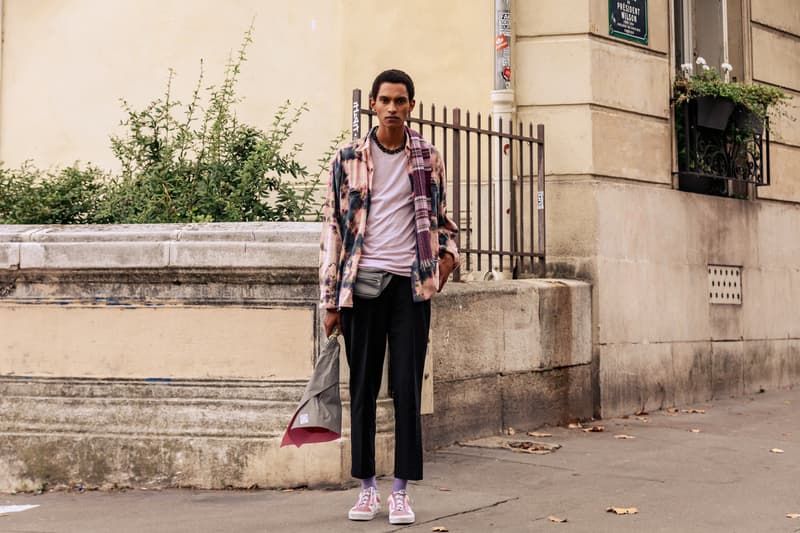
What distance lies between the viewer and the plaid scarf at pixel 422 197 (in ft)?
15.6

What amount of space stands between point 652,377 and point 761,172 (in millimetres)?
2370

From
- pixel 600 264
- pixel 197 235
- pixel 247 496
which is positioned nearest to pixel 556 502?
pixel 247 496

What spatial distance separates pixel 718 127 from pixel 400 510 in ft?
18.5

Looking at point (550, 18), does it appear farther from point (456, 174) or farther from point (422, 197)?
point (422, 197)

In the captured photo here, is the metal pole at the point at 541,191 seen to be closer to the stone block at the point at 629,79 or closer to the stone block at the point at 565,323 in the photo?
the stone block at the point at 565,323

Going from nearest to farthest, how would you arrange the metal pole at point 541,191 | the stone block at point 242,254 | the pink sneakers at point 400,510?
the pink sneakers at point 400,510 < the stone block at point 242,254 < the metal pole at point 541,191

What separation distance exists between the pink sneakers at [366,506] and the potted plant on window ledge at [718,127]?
5.03 m

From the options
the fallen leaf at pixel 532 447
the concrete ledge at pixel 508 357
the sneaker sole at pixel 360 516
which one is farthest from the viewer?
the concrete ledge at pixel 508 357

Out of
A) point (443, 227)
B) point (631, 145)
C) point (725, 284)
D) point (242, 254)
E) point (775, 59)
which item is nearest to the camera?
point (443, 227)

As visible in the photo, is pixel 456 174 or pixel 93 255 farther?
pixel 456 174

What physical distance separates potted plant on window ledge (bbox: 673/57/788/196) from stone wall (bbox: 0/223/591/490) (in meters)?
4.34

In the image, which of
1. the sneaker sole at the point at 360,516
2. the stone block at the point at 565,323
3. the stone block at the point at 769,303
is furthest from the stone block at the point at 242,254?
the stone block at the point at 769,303

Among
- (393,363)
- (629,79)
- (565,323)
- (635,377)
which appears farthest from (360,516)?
(629,79)

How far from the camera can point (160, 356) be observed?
19.3 feet
